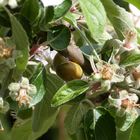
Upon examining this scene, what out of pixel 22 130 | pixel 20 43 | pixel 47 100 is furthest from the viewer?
pixel 22 130

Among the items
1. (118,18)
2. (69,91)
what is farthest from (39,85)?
(118,18)

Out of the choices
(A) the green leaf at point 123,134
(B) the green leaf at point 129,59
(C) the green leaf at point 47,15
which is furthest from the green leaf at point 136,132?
(C) the green leaf at point 47,15

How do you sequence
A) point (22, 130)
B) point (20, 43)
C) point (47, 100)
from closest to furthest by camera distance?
1. point (20, 43)
2. point (47, 100)
3. point (22, 130)

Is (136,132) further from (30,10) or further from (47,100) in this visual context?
(30,10)

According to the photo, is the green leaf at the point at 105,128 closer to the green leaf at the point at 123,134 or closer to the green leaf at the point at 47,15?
the green leaf at the point at 123,134

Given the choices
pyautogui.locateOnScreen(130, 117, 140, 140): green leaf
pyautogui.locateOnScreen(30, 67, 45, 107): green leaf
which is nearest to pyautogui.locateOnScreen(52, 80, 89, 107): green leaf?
pyautogui.locateOnScreen(30, 67, 45, 107): green leaf

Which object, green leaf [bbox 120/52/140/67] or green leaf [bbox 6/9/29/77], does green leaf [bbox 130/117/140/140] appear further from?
green leaf [bbox 6/9/29/77]
